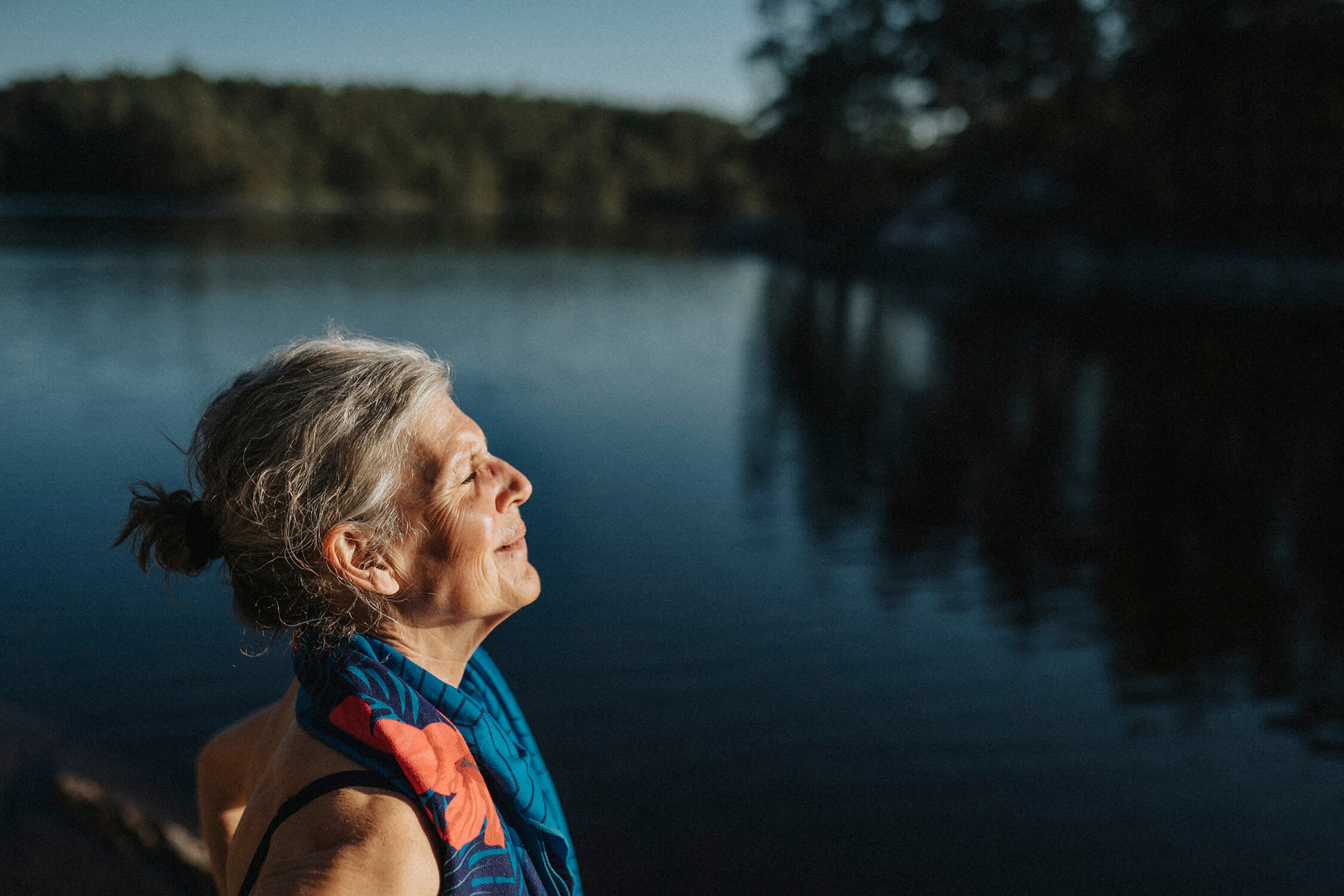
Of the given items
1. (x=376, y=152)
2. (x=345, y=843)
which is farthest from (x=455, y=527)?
(x=376, y=152)

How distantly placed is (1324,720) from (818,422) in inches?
264

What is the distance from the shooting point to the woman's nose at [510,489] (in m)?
1.39

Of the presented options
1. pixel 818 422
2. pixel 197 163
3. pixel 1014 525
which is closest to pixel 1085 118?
pixel 818 422

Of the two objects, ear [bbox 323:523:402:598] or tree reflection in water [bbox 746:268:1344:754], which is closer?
ear [bbox 323:523:402:598]

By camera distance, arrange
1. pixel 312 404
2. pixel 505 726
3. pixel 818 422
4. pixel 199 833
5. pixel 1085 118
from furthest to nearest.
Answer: pixel 1085 118 → pixel 818 422 → pixel 199 833 → pixel 505 726 → pixel 312 404

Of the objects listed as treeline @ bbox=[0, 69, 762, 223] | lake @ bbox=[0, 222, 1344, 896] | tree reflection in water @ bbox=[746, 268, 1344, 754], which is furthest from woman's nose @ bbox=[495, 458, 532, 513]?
treeline @ bbox=[0, 69, 762, 223]

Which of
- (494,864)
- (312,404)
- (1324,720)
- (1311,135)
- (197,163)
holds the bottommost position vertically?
(1324,720)

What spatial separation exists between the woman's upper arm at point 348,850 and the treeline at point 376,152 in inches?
1712

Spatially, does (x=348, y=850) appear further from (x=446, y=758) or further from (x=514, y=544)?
(x=514, y=544)

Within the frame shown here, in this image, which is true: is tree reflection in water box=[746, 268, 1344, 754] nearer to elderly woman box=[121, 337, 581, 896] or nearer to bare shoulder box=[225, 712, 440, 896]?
elderly woman box=[121, 337, 581, 896]

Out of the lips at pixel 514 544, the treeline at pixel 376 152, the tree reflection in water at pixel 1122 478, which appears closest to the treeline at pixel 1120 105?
the tree reflection in water at pixel 1122 478

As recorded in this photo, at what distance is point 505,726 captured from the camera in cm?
146

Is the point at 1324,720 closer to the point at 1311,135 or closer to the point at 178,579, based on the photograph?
the point at 178,579

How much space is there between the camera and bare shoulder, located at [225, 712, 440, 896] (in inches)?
40.7
